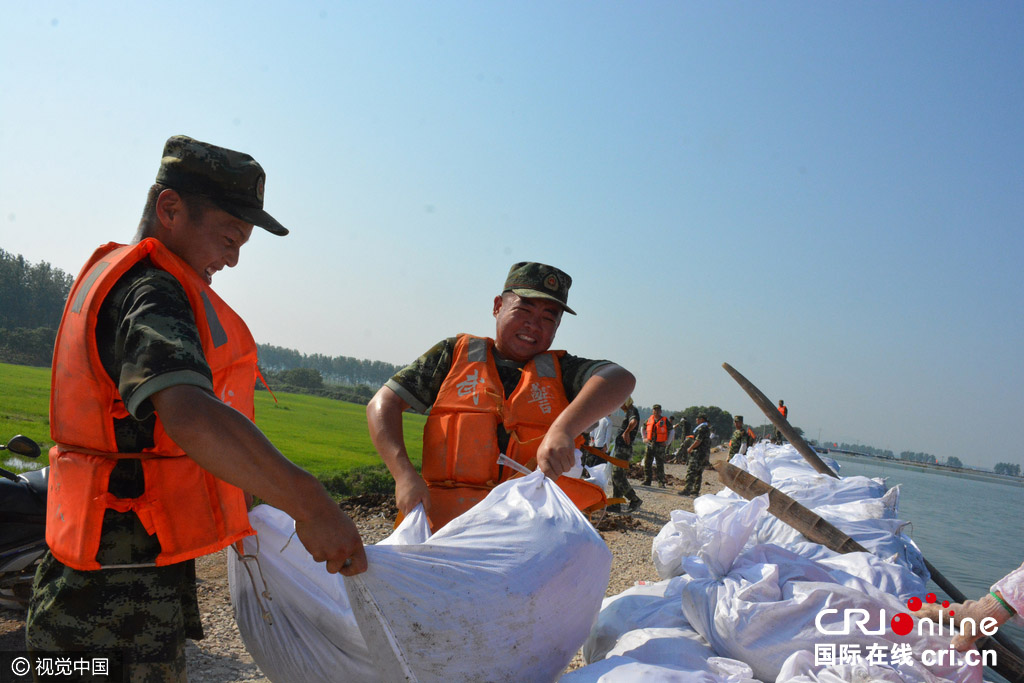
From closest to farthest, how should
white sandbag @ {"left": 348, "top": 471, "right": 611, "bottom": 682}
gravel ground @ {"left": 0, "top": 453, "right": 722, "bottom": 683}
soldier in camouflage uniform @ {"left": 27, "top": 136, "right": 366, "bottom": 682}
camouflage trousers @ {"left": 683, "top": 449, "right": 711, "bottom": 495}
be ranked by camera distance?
soldier in camouflage uniform @ {"left": 27, "top": 136, "right": 366, "bottom": 682}, white sandbag @ {"left": 348, "top": 471, "right": 611, "bottom": 682}, gravel ground @ {"left": 0, "top": 453, "right": 722, "bottom": 683}, camouflage trousers @ {"left": 683, "top": 449, "right": 711, "bottom": 495}

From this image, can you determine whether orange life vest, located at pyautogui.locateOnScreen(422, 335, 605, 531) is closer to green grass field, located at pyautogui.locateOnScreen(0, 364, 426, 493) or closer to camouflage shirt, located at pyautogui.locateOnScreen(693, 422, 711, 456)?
green grass field, located at pyautogui.locateOnScreen(0, 364, 426, 493)

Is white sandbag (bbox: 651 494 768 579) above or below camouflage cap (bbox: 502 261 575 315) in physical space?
below

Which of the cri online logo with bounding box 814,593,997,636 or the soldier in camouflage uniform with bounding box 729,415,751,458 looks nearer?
→ the cri online logo with bounding box 814,593,997,636

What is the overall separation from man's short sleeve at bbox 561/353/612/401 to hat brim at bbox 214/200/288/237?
1.21m

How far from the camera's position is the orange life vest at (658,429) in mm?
13836

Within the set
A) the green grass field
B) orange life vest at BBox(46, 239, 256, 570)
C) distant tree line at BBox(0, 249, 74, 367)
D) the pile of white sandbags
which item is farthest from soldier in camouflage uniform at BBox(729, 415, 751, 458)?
distant tree line at BBox(0, 249, 74, 367)

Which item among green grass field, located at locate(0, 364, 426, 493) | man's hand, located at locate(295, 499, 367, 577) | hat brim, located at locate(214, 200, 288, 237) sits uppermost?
hat brim, located at locate(214, 200, 288, 237)

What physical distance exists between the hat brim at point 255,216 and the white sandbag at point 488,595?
80cm

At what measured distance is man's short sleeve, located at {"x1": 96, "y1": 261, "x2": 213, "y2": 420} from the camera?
1.15 meters

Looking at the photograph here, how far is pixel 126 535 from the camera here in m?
1.33

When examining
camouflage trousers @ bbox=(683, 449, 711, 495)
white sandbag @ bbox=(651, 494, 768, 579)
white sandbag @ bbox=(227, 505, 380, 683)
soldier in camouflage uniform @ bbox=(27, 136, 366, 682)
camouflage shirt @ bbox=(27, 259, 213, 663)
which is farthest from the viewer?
camouflage trousers @ bbox=(683, 449, 711, 495)

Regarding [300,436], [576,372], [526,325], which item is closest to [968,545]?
[576,372]

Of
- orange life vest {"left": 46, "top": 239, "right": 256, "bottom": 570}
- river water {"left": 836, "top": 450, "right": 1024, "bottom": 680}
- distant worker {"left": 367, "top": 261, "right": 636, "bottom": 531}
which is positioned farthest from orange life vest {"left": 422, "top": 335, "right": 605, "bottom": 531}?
river water {"left": 836, "top": 450, "right": 1024, "bottom": 680}

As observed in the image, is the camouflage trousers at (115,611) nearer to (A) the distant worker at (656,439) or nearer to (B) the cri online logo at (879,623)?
(B) the cri online logo at (879,623)
